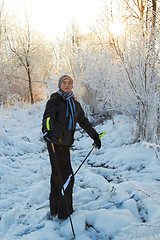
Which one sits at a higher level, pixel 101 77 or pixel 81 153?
pixel 101 77

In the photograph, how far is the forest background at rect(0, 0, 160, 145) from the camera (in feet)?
13.6

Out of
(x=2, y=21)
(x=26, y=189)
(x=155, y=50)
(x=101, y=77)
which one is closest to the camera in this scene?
(x=26, y=189)

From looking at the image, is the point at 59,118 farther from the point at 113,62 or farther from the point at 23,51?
the point at 23,51

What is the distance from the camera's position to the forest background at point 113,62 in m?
4.15

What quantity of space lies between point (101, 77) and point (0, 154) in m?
5.22

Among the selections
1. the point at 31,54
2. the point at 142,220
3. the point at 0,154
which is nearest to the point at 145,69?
the point at 142,220

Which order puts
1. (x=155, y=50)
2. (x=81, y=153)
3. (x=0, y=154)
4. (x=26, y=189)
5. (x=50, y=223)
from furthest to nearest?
(x=81, y=153), (x=0, y=154), (x=155, y=50), (x=26, y=189), (x=50, y=223)

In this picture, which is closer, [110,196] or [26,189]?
[110,196]

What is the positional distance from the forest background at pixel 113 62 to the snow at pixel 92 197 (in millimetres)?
796

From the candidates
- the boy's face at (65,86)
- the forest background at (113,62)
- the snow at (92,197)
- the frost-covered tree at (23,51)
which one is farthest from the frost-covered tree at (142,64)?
the frost-covered tree at (23,51)

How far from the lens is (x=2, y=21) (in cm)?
1475

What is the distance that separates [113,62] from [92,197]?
405cm

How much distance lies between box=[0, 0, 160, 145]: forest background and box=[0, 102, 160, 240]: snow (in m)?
0.80

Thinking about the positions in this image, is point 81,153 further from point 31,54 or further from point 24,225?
point 31,54
